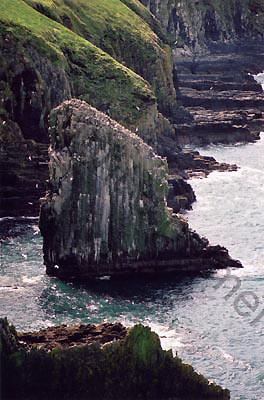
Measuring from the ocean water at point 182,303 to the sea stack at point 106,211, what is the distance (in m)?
2.63

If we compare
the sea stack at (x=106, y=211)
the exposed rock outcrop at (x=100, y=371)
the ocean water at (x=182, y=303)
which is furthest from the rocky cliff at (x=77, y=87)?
the exposed rock outcrop at (x=100, y=371)

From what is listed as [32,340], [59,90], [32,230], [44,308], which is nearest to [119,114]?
[59,90]

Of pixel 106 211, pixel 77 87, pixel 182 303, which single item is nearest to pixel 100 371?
pixel 182 303

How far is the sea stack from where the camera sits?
108312 mm

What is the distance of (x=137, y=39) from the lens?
19412 cm

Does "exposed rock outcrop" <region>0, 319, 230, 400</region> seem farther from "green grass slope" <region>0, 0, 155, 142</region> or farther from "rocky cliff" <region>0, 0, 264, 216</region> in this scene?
"green grass slope" <region>0, 0, 155, 142</region>

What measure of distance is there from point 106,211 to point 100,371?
40836mm

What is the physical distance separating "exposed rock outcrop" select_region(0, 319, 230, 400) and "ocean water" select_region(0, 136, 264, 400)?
8.25 meters

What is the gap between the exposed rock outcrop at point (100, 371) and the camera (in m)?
69.2

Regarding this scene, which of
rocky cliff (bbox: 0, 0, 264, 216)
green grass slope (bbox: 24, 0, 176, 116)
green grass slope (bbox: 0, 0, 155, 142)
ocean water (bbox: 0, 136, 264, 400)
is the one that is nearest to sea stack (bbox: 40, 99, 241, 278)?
ocean water (bbox: 0, 136, 264, 400)

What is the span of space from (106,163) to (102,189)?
2848 mm

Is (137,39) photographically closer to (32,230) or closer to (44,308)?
(32,230)

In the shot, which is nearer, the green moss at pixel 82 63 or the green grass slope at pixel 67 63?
the green grass slope at pixel 67 63

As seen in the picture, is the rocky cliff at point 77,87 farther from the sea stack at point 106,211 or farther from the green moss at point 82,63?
the sea stack at point 106,211
